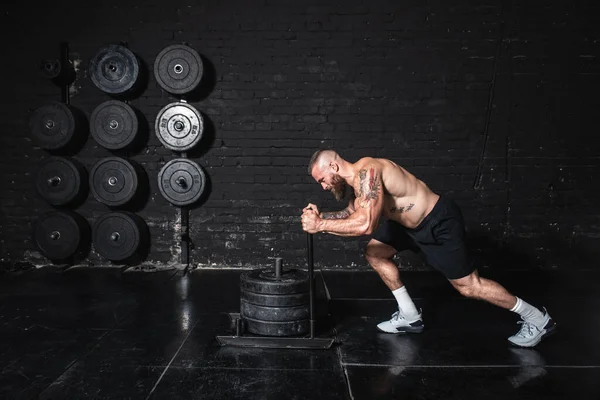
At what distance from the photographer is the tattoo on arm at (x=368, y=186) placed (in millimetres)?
2377

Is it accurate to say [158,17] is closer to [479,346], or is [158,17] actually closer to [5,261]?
[5,261]

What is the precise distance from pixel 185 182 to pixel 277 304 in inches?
84.7

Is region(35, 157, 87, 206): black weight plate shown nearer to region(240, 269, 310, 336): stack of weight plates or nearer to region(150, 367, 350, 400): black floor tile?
region(240, 269, 310, 336): stack of weight plates

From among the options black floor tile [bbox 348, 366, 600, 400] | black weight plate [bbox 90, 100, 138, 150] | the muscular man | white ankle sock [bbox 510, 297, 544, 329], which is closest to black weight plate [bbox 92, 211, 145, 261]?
black weight plate [bbox 90, 100, 138, 150]

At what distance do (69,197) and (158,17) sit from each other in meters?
2.05

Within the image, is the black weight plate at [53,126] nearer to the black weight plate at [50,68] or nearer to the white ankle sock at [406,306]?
the black weight plate at [50,68]

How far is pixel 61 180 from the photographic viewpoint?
14.2 feet

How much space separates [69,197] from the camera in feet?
14.2

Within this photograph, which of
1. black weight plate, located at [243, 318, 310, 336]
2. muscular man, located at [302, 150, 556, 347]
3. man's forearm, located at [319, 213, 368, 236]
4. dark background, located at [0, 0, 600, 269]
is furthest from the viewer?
dark background, located at [0, 0, 600, 269]

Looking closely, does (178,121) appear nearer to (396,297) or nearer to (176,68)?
(176,68)

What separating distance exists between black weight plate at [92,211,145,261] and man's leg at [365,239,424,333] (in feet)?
8.36

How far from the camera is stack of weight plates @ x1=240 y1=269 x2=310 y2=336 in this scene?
257 centimetres

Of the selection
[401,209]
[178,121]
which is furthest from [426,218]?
[178,121]

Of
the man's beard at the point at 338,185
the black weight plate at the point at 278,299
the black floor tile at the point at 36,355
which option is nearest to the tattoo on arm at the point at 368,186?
the man's beard at the point at 338,185
